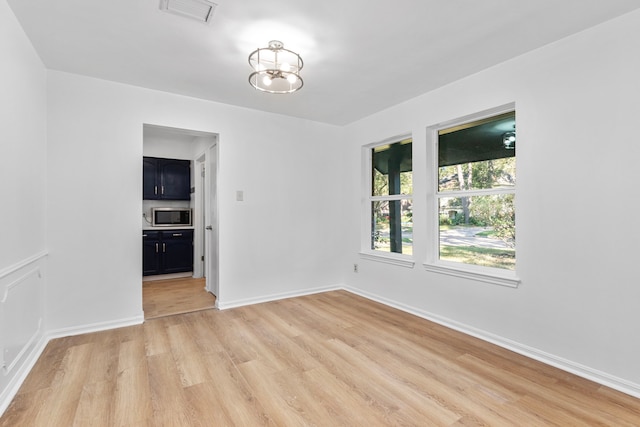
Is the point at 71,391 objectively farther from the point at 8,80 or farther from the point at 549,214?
the point at 549,214

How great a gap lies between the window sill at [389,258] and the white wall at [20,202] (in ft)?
11.5

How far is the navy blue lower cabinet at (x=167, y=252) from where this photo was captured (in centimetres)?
545

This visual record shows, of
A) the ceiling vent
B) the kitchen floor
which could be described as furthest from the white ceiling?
the kitchen floor

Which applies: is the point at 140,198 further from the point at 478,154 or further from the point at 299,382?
the point at 478,154

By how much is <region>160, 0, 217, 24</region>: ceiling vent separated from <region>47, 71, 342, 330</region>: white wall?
5.28ft

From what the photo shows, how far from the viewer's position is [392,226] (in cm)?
422

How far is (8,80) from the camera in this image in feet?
6.84

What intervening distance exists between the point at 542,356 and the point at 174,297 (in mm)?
4265

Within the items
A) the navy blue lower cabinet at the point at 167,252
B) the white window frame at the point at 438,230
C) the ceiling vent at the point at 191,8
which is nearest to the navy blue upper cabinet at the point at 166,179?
the navy blue lower cabinet at the point at 167,252

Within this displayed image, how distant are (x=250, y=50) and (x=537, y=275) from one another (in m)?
2.98

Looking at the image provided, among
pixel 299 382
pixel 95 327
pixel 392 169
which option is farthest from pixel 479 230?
pixel 95 327

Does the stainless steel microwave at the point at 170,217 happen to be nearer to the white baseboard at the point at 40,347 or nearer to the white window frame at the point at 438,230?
the white baseboard at the point at 40,347

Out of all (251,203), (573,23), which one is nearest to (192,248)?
(251,203)

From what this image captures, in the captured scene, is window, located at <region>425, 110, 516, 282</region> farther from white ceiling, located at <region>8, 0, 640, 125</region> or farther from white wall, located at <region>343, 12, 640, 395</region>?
white ceiling, located at <region>8, 0, 640, 125</region>
